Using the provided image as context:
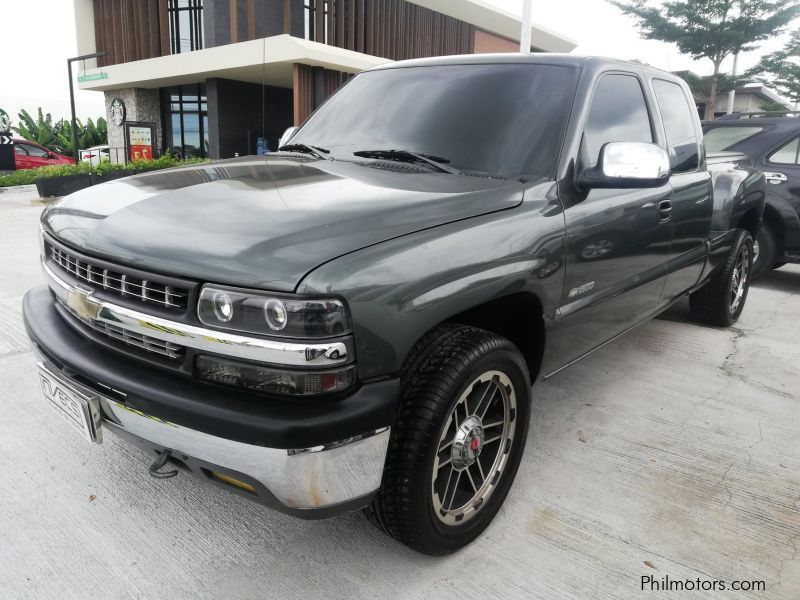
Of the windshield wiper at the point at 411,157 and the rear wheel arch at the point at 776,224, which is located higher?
the windshield wiper at the point at 411,157

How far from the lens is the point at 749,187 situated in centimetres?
491

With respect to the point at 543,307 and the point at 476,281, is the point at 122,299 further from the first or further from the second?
the point at 543,307

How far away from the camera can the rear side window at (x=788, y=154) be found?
21.1 feet

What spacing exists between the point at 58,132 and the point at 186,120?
675 centimetres

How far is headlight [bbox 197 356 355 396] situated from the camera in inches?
67.8

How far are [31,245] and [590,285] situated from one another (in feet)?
23.2

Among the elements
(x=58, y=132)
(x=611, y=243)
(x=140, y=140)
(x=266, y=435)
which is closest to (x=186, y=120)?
(x=140, y=140)

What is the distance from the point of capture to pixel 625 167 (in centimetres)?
259

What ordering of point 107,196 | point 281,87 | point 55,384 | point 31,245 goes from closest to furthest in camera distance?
point 55,384 → point 107,196 → point 31,245 → point 281,87

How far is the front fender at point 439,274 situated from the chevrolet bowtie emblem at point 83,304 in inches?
31.6

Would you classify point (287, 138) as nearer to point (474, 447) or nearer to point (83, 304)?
point (83, 304)

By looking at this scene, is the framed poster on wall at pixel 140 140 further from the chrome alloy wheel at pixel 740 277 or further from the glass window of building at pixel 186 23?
the chrome alloy wheel at pixel 740 277

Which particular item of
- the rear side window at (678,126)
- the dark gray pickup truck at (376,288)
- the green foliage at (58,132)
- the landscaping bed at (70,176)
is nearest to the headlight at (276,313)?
the dark gray pickup truck at (376,288)

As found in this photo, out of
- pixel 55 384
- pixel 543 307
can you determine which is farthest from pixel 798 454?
pixel 55 384
